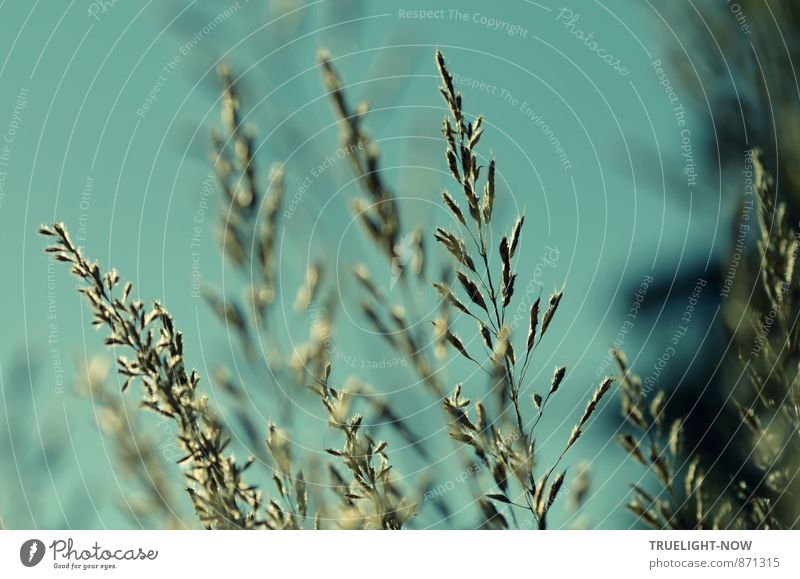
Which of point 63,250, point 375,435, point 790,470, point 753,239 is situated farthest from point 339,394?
point 753,239

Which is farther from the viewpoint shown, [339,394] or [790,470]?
[790,470]

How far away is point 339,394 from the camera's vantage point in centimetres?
110

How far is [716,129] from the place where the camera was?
1.80m

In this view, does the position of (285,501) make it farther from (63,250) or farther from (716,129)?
(716,129)

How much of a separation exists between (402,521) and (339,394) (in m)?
0.20

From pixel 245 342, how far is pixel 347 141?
313 millimetres
